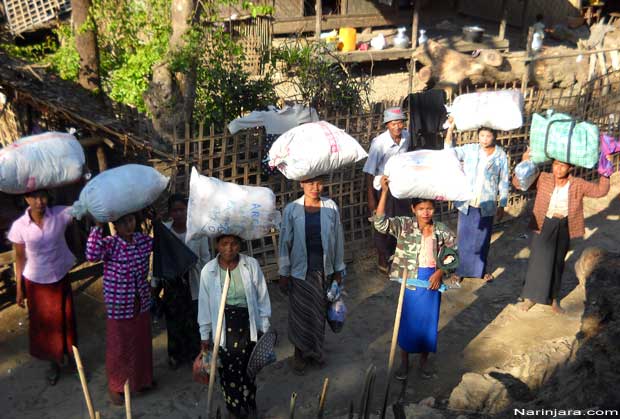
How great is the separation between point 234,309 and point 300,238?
79 centimetres

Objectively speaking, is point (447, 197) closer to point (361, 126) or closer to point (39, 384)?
point (361, 126)

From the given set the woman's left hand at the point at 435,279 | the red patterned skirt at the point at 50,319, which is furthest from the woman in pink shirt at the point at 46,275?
the woman's left hand at the point at 435,279

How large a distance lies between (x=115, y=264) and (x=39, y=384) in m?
1.33

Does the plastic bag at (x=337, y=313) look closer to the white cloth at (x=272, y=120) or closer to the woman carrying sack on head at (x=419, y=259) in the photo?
the woman carrying sack on head at (x=419, y=259)

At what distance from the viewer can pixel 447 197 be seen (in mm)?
4184

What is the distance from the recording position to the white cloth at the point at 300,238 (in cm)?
440

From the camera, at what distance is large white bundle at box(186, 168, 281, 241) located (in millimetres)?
3600

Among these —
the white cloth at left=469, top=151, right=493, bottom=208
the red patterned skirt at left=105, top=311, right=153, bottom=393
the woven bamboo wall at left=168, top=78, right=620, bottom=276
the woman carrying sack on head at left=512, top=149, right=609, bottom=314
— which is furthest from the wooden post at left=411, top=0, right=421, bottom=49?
the red patterned skirt at left=105, top=311, right=153, bottom=393

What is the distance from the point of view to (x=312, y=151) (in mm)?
4328

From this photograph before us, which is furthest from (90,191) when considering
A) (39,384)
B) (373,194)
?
(373,194)

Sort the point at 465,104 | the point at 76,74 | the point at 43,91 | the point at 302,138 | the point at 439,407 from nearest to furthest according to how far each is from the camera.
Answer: the point at 439,407 < the point at 302,138 < the point at 43,91 < the point at 465,104 < the point at 76,74

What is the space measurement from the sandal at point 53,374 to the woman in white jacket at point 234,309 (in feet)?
4.78

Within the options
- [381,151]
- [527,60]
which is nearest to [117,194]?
[381,151]

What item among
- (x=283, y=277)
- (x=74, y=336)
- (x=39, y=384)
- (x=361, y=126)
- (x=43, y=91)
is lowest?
(x=39, y=384)
